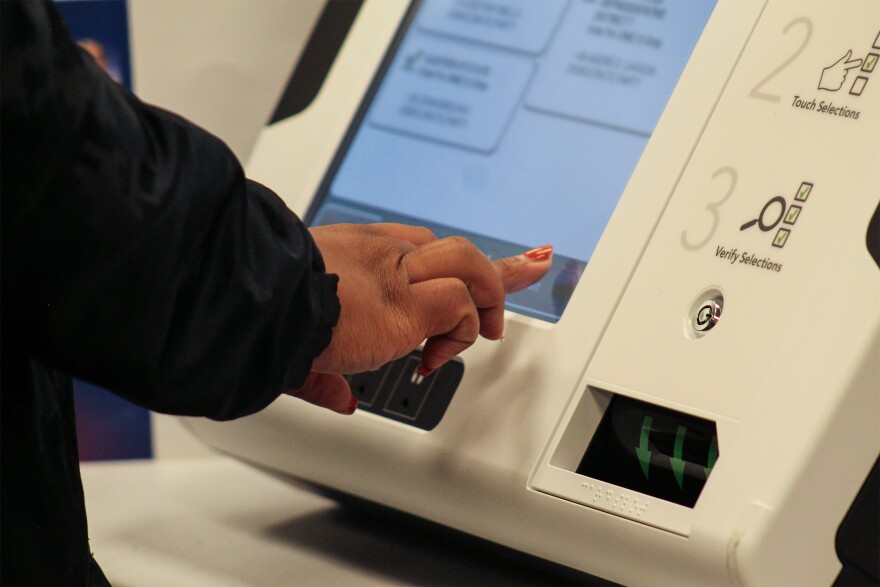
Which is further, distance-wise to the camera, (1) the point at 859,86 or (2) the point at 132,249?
(1) the point at 859,86

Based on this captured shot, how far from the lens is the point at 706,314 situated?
88 cm

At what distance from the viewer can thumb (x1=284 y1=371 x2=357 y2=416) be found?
89cm

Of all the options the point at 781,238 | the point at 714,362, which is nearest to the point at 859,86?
the point at 781,238

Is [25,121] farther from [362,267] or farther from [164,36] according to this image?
[164,36]

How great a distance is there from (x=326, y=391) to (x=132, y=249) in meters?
0.30

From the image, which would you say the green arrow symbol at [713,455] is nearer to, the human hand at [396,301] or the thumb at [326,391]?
the human hand at [396,301]

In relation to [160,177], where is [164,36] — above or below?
above

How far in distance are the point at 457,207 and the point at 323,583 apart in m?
0.41

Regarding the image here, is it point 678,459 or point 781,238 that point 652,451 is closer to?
point 678,459

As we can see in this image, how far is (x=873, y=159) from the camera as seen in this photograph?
0.86 m

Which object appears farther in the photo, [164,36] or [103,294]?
[164,36]

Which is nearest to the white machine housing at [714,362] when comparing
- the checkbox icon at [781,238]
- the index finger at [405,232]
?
the checkbox icon at [781,238]

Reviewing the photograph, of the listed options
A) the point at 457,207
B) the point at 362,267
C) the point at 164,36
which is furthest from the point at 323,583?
the point at 164,36

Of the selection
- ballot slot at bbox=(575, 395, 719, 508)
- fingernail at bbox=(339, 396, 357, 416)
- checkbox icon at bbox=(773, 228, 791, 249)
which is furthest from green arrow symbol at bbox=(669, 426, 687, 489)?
fingernail at bbox=(339, 396, 357, 416)
